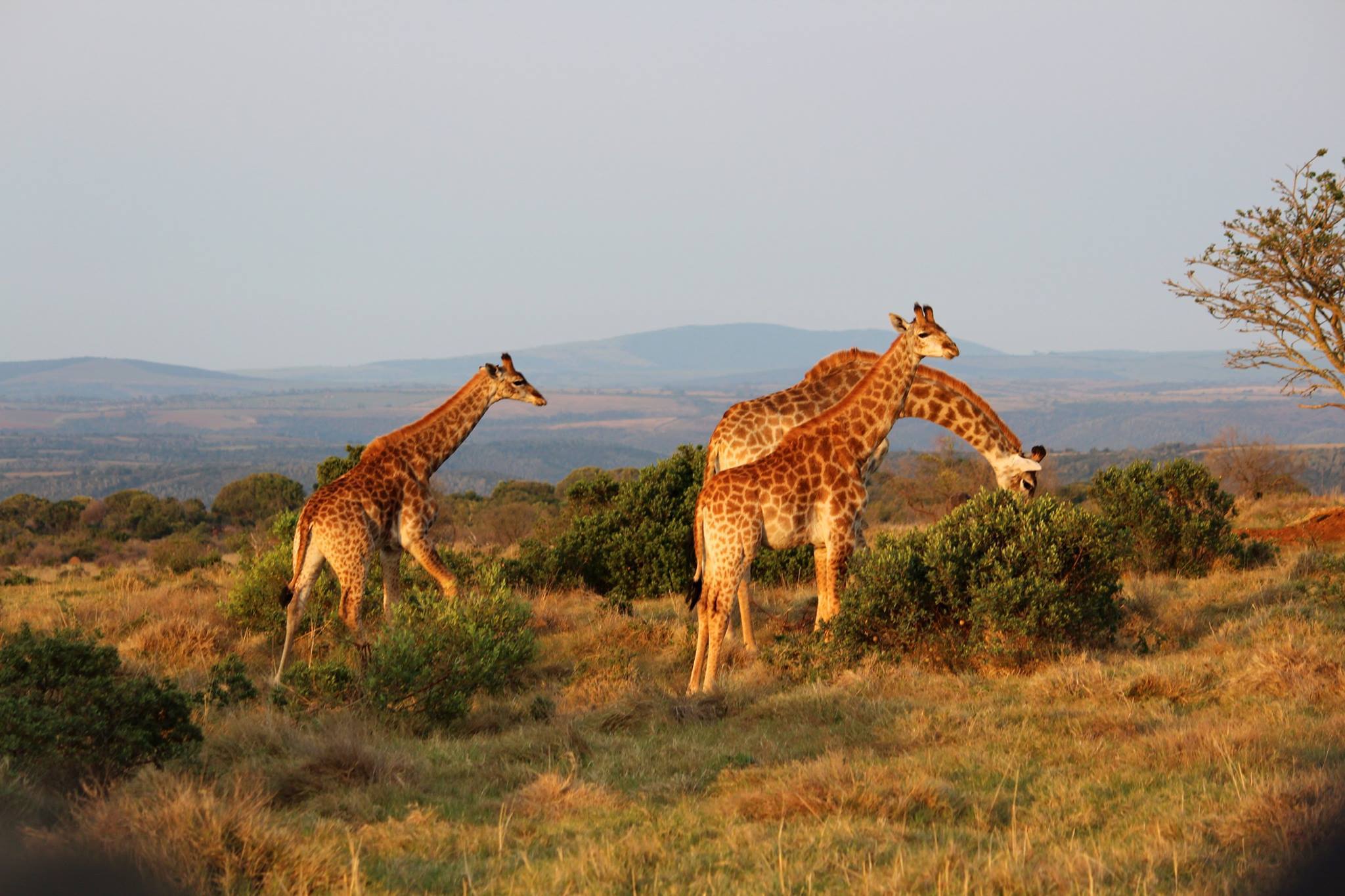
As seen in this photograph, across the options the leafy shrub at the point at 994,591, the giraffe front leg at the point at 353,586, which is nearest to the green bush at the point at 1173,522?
the leafy shrub at the point at 994,591

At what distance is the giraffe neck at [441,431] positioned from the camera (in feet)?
38.5

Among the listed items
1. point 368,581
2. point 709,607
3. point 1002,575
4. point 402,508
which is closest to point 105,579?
point 368,581

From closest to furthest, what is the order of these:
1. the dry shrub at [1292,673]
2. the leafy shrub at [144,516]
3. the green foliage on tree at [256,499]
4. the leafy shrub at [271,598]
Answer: the dry shrub at [1292,673] → the leafy shrub at [271,598] → the leafy shrub at [144,516] → the green foliage on tree at [256,499]

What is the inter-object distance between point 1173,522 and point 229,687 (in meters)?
11.5

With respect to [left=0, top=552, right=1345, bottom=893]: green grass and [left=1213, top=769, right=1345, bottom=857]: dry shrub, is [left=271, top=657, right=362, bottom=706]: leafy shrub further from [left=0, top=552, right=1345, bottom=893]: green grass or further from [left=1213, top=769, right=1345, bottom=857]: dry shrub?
[left=1213, top=769, right=1345, bottom=857]: dry shrub

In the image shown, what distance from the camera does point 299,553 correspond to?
10.9 m

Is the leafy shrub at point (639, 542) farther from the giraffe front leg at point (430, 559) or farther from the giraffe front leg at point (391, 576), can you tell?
the giraffe front leg at point (430, 559)

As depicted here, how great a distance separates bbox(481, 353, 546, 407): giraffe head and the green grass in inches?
121

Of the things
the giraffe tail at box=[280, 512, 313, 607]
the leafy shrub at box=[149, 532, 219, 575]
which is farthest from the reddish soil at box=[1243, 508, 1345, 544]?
the leafy shrub at box=[149, 532, 219, 575]

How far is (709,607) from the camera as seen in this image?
9.91 metres

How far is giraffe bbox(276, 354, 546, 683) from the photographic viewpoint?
10797 mm

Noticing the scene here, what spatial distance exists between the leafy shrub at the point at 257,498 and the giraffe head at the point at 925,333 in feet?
99.2

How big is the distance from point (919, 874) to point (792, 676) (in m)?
4.95

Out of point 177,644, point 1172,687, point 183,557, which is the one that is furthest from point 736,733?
point 183,557
